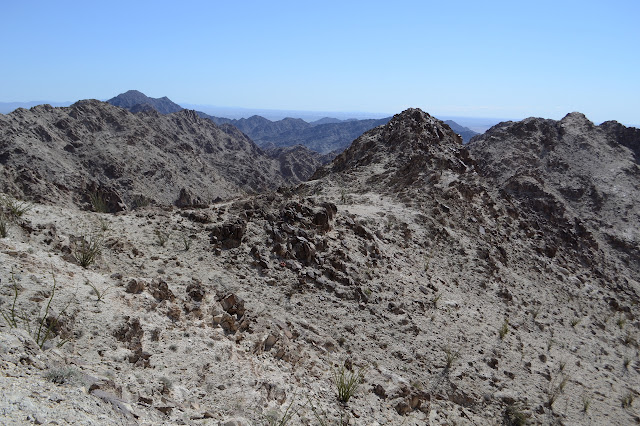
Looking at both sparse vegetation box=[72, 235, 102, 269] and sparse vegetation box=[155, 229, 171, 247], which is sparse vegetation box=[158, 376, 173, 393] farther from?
sparse vegetation box=[155, 229, 171, 247]

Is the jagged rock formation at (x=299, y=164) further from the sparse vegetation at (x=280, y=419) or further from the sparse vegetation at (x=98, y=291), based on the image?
the sparse vegetation at (x=280, y=419)

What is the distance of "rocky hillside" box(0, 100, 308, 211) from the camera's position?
28359 millimetres

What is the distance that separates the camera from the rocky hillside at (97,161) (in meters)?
28.4

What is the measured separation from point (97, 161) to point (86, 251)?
34.6m

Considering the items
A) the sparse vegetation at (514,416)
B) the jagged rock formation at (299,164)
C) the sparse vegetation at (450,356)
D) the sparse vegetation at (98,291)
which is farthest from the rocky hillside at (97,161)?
the sparse vegetation at (514,416)

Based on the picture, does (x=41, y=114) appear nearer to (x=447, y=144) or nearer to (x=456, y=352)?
(x=447, y=144)

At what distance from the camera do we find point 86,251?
20.4 ft

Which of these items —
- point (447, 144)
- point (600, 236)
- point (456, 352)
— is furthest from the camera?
point (600, 236)

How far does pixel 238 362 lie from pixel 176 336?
2.75ft

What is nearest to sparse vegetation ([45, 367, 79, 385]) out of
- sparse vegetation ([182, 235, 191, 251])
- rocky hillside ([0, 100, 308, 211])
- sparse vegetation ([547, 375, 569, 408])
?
sparse vegetation ([182, 235, 191, 251])

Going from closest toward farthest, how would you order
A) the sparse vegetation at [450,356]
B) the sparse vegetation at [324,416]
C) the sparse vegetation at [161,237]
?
the sparse vegetation at [324,416]
the sparse vegetation at [450,356]
the sparse vegetation at [161,237]

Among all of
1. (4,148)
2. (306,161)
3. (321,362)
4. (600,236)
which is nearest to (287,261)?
(321,362)

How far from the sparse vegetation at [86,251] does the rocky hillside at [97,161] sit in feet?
59.6

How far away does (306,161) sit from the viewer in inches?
3051
